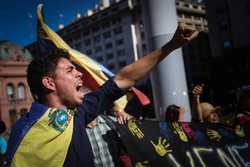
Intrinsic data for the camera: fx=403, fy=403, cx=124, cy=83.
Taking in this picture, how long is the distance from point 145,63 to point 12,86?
54936 millimetres

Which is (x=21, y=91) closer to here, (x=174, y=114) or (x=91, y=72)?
(x=174, y=114)

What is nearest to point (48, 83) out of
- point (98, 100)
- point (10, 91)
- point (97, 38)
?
point (98, 100)

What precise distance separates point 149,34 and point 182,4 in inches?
2638

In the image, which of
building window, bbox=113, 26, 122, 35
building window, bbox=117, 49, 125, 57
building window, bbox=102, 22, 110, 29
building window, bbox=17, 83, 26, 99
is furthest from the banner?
building window, bbox=102, 22, 110, 29

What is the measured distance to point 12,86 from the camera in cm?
5506

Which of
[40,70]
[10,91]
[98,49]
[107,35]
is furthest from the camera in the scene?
[98,49]

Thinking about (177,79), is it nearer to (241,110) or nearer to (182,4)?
(241,110)

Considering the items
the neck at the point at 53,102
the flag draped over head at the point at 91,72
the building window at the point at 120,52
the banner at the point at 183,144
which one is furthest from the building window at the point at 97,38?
the neck at the point at 53,102

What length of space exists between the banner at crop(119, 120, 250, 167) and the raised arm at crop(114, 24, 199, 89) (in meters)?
1.00

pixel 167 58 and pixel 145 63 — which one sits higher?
pixel 167 58

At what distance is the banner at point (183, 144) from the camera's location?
3305 mm

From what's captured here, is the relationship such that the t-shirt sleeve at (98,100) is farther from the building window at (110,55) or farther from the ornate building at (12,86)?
the building window at (110,55)

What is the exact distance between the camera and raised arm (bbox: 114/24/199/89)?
7.66 feet

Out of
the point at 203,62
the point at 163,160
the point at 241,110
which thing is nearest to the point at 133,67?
the point at 163,160
